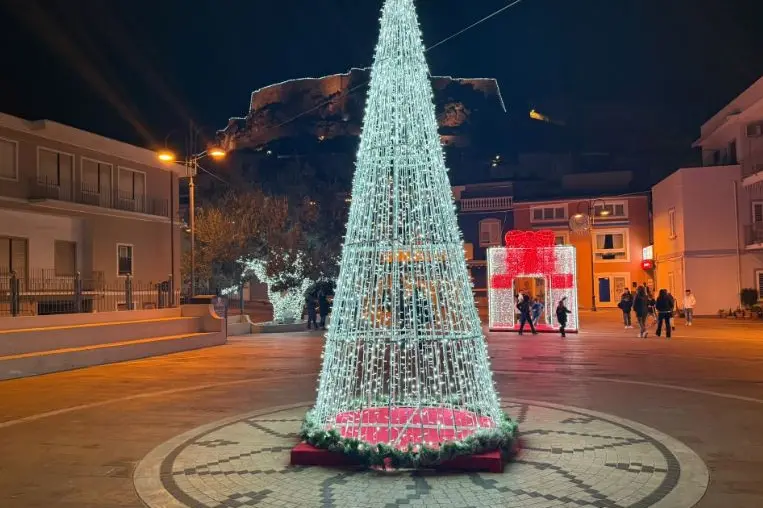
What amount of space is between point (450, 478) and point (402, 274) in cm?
229

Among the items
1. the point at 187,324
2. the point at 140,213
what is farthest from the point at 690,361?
the point at 140,213

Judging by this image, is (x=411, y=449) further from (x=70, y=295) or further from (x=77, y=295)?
(x=70, y=295)

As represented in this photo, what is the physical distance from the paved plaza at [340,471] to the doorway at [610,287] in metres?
27.4

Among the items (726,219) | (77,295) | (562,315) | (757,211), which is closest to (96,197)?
(77,295)

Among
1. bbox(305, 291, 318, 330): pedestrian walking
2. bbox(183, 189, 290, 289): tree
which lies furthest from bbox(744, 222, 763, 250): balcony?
bbox(183, 189, 290, 289): tree

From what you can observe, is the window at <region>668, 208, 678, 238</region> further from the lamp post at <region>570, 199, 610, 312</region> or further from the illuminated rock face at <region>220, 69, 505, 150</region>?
the illuminated rock face at <region>220, 69, 505, 150</region>

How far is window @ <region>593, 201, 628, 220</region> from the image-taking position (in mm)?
41812

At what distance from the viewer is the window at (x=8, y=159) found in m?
20.7

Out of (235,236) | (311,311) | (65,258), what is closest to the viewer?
(65,258)

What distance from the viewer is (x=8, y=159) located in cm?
2088

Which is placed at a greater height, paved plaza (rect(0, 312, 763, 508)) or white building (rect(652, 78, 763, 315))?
white building (rect(652, 78, 763, 315))

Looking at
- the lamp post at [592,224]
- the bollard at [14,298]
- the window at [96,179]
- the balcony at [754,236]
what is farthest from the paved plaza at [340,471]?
the lamp post at [592,224]

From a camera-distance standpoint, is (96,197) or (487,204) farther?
(487,204)

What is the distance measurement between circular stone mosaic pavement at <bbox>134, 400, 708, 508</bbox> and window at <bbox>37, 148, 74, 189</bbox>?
17696mm
